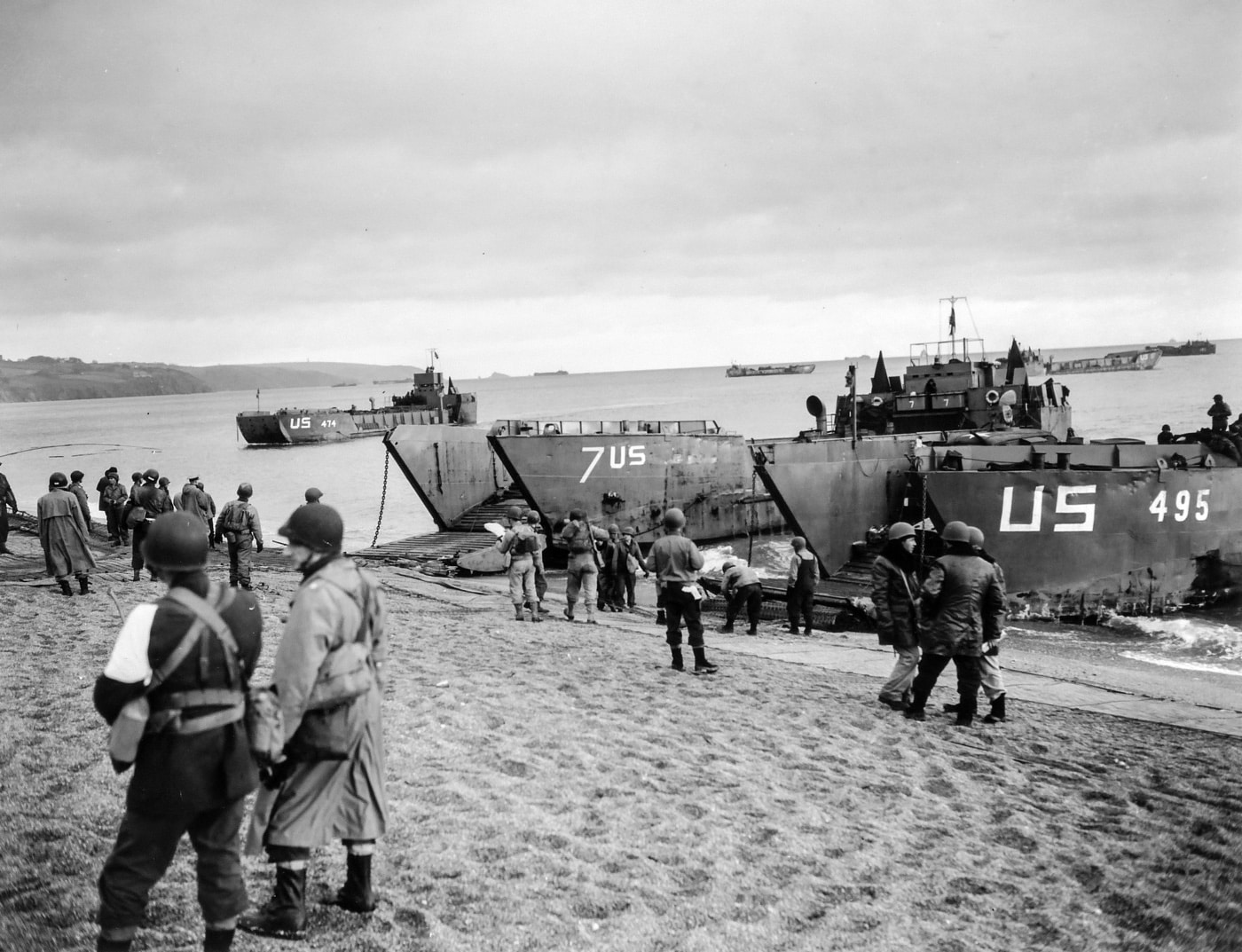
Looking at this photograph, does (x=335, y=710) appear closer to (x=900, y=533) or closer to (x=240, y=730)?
(x=240, y=730)

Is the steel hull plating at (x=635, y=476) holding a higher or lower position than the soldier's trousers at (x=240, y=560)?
higher

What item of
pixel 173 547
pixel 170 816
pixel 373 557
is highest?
pixel 173 547

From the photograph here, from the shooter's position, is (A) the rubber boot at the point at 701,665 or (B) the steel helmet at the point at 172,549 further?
(A) the rubber boot at the point at 701,665

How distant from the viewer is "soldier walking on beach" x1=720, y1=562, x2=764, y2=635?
39.8ft

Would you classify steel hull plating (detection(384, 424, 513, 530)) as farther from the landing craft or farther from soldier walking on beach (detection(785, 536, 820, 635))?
soldier walking on beach (detection(785, 536, 820, 635))

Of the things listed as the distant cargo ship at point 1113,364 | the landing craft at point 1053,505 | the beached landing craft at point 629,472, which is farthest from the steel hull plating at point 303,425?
the distant cargo ship at point 1113,364

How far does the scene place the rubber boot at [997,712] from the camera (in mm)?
7344

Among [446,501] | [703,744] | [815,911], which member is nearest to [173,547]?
[815,911]

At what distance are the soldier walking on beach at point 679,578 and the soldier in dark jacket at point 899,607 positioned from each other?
1.64 metres

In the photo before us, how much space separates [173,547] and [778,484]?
13605 millimetres

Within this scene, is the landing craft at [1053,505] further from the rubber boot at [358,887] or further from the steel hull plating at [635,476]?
the rubber boot at [358,887]

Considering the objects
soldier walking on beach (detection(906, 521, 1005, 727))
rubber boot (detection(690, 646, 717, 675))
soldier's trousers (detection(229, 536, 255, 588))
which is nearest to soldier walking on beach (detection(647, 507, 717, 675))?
rubber boot (detection(690, 646, 717, 675))

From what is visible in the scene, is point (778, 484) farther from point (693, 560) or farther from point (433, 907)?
point (433, 907)

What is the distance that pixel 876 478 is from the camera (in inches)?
674
